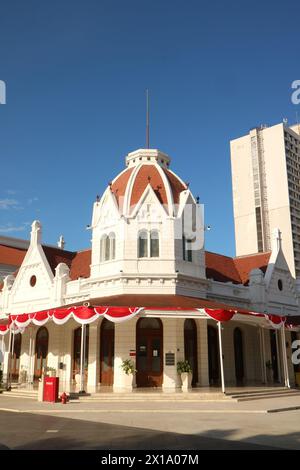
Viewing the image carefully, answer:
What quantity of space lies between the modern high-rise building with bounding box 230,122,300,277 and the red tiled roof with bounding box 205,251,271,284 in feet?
179

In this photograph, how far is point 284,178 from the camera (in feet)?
303

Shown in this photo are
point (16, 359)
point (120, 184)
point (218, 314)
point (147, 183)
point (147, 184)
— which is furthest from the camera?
point (16, 359)

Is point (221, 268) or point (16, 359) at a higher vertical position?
point (221, 268)

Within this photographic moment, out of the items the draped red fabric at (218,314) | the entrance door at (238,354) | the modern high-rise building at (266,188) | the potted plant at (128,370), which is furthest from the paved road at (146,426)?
the modern high-rise building at (266,188)

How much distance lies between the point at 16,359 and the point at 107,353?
1032 cm

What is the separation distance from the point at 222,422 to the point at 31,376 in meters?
18.7

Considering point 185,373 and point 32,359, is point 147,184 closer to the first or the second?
point 185,373

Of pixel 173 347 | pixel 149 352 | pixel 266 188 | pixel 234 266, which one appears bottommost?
pixel 149 352

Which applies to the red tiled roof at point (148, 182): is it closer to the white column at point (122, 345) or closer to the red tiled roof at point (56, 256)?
the white column at point (122, 345)

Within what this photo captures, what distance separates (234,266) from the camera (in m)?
35.9

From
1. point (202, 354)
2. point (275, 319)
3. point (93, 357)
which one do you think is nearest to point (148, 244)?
point (202, 354)

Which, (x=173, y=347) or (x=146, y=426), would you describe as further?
(x=173, y=347)
